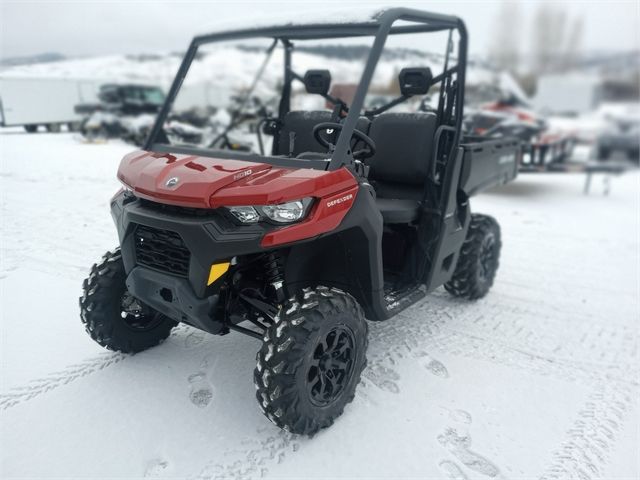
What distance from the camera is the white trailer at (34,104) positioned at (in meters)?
3.89

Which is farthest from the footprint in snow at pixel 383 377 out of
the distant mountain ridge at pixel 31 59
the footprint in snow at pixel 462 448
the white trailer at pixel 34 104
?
the white trailer at pixel 34 104

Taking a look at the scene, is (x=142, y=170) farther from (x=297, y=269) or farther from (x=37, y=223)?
(x=37, y=223)

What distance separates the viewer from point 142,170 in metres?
2.34

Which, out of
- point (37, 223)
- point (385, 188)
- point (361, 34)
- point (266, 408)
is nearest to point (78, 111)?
point (37, 223)

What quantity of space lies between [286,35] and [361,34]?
44 centimetres

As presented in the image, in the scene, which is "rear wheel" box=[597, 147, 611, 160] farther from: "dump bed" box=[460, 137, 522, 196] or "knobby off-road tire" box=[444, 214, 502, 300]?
"knobby off-road tire" box=[444, 214, 502, 300]

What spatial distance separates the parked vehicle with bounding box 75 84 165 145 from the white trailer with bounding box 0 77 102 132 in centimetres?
142

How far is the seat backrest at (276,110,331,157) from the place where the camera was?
3369 millimetres

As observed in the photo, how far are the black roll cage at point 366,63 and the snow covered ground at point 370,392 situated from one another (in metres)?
1.23

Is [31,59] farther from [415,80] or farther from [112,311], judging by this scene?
[415,80]

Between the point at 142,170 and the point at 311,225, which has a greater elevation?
the point at 142,170

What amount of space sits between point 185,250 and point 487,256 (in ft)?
8.68

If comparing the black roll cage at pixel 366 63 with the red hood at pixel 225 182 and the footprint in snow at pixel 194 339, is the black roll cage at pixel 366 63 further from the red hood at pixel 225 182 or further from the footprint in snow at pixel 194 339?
the footprint in snow at pixel 194 339

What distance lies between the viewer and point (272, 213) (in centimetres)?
208
